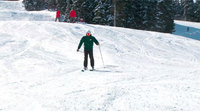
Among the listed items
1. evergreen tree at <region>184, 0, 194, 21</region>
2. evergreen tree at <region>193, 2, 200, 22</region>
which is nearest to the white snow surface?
evergreen tree at <region>184, 0, 194, 21</region>

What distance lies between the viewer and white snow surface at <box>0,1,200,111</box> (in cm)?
556

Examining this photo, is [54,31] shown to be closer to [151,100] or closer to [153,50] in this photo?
[153,50]

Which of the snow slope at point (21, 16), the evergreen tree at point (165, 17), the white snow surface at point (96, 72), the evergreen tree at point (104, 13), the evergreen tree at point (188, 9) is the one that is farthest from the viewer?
the evergreen tree at point (188, 9)

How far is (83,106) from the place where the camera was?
536 centimetres

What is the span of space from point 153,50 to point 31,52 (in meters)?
8.26

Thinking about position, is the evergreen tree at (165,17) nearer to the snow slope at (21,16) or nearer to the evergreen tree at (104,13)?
the evergreen tree at (104,13)

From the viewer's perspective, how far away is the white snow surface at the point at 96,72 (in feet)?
18.2

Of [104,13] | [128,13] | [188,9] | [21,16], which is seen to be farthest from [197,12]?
[21,16]

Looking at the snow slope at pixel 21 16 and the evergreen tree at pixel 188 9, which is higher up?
the evergreen tree at pixel 188 9

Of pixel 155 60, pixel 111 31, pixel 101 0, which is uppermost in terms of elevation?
pixel 101 0

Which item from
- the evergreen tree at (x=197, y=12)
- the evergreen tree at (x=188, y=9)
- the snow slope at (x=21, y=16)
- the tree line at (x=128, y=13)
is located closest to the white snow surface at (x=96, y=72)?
the tree line at (x=128, y=13)

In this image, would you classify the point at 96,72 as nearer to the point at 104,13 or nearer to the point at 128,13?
the point at 104,13

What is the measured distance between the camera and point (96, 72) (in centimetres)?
955

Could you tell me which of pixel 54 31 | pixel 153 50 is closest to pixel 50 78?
pixel 153 50
